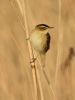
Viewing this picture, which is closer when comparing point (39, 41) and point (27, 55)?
point (39, 41)

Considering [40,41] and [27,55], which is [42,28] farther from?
[27,55]

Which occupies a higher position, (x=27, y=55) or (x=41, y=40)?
(x=41, y=40)

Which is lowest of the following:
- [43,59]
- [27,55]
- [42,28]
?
[27,55]

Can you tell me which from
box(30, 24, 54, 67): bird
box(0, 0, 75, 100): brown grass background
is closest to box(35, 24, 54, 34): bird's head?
box(30, 24, 54, 67): bird

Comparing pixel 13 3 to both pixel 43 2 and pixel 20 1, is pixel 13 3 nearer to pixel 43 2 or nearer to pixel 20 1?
pixel 20 1

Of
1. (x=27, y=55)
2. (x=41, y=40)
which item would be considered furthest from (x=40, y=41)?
(x=27, y=55)

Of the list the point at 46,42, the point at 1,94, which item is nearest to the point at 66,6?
the point at 1,94

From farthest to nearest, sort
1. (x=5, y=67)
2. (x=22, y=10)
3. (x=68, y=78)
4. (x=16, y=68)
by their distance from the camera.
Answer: (x=16, y=68)
(x=5, y=67)
(x=68, y=78)
(x=22, y=10)
